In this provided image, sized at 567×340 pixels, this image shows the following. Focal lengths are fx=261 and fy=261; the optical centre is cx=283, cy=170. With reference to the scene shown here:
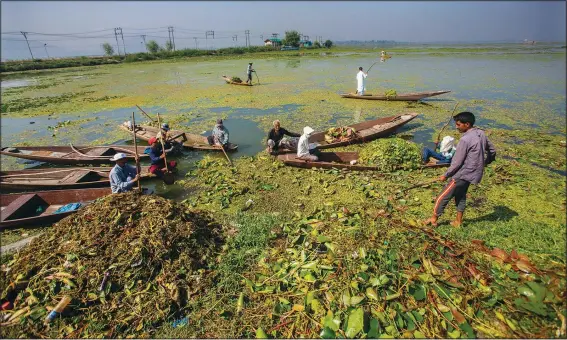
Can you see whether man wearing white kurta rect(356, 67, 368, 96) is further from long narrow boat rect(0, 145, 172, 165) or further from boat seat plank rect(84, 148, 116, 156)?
boat seat plank rect(84, 148, 116, 156)

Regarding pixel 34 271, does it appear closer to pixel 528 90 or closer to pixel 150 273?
pixel 150 273

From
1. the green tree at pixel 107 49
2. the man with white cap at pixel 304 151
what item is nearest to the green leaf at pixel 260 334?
the man with white cap at pixel 304 151

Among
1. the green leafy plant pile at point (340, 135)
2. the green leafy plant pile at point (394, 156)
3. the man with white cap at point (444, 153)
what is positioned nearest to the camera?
the green leafy plant pile at point (394, 156)

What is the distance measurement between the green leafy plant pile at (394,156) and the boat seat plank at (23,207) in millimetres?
8310

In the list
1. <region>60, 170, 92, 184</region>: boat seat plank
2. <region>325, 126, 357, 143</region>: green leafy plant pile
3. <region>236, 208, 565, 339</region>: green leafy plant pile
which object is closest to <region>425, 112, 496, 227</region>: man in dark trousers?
<region>236, 208, 565, 339</region>: green leafy plant pile

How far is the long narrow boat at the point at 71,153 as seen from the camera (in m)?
8.36

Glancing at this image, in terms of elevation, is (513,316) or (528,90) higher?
(528,90)

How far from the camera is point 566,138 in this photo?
9.07 meters

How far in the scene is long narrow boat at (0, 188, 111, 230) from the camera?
5.43 metres

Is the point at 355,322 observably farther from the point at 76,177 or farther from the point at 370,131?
the point at 370,131

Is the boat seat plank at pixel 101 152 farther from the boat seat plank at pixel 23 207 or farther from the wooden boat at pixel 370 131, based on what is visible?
the wooden boat at pixel 370 131

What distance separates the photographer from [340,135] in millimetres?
9180

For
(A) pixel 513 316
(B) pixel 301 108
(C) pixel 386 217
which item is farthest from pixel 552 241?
(B) pixel 301 108

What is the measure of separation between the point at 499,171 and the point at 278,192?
579 cm
